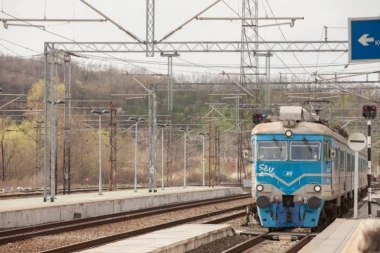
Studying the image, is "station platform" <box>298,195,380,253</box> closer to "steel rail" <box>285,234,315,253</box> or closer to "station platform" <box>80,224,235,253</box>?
"steel rail" <box>285,234,315,253</box>

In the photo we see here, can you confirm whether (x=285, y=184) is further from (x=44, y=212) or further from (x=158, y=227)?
(x=44, y=212)

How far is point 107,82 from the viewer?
134 metres

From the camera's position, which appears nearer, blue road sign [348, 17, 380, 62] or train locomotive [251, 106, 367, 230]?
blue road sign [348, 17, 380, 62]

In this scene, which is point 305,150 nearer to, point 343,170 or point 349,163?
point 343,170

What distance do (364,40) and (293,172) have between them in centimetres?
949

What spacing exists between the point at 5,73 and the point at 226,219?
93548 mm

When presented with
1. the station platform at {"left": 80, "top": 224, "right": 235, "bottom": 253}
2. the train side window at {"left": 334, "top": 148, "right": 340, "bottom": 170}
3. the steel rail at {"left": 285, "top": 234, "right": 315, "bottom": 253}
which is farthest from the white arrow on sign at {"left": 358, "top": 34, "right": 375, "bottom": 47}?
the train side window at {"left": 334, "top": 148, "right": 340, "bottom": 170}

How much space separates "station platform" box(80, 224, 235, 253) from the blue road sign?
5088mm

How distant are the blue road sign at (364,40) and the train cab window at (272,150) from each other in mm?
9401

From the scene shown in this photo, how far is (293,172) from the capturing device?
2348cm

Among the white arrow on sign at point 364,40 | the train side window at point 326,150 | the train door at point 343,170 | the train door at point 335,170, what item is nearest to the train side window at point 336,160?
the train door at point 335,170

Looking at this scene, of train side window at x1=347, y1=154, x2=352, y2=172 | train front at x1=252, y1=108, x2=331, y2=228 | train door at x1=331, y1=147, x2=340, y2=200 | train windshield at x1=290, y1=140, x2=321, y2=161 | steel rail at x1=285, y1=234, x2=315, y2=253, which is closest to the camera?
steel rail at x1=285, y1=234, x2=315, y2=253

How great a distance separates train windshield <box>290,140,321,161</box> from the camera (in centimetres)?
2372

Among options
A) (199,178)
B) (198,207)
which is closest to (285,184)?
(198,207)
